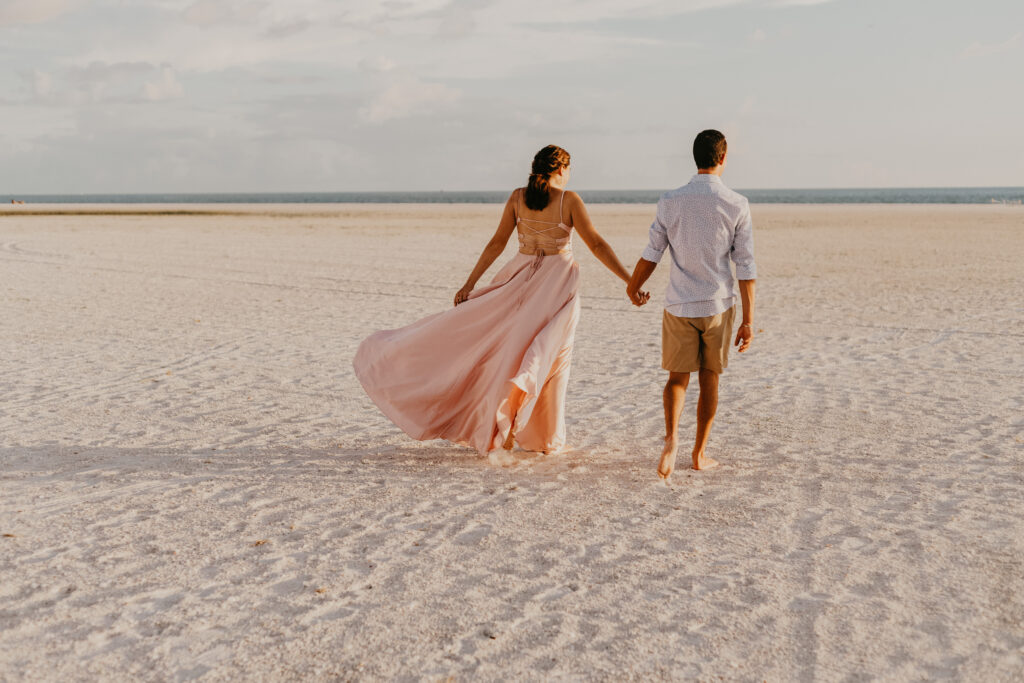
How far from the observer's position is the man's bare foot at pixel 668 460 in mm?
5379

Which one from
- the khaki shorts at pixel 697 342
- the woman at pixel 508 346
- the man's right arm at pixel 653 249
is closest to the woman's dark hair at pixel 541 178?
the woman at pixel 508 346

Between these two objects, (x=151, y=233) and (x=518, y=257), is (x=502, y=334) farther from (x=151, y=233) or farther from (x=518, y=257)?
(x=151, y=233)

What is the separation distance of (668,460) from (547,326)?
108cm

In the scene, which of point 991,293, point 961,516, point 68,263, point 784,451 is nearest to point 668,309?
point 784,451

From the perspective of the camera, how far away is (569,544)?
174 inches

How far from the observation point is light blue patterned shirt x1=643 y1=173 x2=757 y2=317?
4.97m

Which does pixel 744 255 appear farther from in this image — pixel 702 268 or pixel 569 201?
pixel 569 201

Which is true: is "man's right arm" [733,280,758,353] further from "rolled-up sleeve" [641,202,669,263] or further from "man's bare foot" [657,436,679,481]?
"man's bare foot" [657,436,679,481]

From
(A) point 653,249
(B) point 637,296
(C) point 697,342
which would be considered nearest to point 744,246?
(A) point 653,249

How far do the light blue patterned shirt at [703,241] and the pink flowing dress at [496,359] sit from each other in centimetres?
72

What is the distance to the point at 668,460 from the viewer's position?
Answer: 540cm

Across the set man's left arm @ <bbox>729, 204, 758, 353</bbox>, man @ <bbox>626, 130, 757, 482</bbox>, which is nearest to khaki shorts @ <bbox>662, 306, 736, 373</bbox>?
man @ <bbox>626, 130, 757, 482</bbox>

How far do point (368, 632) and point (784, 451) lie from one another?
11.3ft

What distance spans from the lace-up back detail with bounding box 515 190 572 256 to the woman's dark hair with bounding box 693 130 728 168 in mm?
866
